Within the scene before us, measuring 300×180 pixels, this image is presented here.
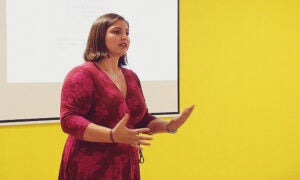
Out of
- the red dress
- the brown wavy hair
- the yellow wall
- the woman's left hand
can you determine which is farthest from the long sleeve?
the yellow wall

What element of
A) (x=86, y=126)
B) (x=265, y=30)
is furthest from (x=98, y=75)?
(x=265, y=30)

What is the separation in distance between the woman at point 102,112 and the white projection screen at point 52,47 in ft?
3.56

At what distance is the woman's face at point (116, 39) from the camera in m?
1.77

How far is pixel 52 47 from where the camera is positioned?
2.84 metres

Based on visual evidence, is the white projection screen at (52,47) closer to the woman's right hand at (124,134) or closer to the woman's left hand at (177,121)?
the woman's left hand at (177,121)

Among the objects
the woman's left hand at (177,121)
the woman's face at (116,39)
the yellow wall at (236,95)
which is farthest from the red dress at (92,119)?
the yellow wall at (236,95)

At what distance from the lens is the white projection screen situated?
2.70 metres

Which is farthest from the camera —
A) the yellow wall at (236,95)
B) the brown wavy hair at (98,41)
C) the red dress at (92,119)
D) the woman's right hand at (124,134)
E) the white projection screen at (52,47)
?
the yellow wall at (236,95)

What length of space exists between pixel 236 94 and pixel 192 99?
44cm

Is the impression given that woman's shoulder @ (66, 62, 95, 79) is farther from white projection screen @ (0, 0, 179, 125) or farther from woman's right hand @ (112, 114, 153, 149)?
white projection screen @ (0, 0, 179, 125)

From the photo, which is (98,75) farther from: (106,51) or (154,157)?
(154,157)

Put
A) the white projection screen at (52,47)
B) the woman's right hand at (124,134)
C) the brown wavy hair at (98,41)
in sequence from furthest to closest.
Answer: the white projection screen at (52,47), the brown wavy hair at (98,41), the woman's right hand at (124,134)

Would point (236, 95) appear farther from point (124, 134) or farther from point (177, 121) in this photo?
point (124, 134)

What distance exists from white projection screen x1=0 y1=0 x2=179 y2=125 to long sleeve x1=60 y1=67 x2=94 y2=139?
119cm
